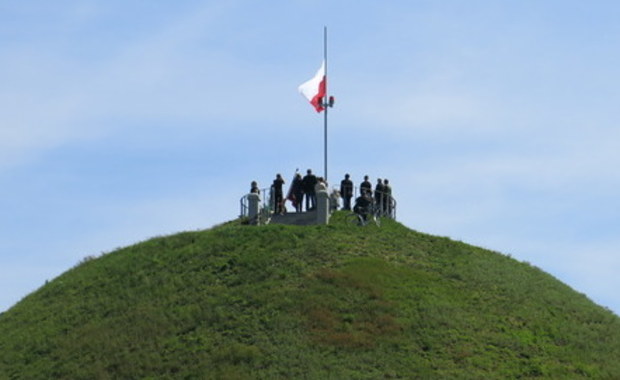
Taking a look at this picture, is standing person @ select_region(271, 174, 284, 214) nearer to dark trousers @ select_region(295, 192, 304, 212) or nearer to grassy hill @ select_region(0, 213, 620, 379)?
dark trousers @ select_region(295, 192, 304, 212)

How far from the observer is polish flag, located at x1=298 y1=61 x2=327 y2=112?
2478 inches

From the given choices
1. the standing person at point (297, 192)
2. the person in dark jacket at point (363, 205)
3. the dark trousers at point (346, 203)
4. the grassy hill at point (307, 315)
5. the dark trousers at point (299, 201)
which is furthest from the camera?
the dark trousers at point (346, 203)

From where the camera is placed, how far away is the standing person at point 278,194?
59.5m

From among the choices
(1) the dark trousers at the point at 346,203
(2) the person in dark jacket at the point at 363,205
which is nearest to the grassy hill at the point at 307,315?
(2) the person in dark jacket at the point at 363,205

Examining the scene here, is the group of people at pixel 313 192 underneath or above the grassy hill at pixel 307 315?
above

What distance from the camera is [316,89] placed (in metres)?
63.2

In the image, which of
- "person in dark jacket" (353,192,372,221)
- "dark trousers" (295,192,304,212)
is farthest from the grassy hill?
"dark trousers" (295,192,304,212)

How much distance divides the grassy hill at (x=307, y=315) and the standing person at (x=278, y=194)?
3243 millimetres

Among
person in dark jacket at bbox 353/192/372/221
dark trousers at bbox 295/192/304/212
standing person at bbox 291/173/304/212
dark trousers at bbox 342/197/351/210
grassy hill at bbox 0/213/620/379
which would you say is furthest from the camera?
dark trousers at bbox 342/197/351/210

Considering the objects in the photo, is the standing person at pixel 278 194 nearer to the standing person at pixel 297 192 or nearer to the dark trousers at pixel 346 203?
the standing person at pixel 297 192

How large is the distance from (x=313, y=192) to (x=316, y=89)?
7.06 meters

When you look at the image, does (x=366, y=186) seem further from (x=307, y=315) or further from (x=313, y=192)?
(x=307, y=315)

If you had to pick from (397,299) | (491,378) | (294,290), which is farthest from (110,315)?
(491,378)

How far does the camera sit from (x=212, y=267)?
53156 mm
